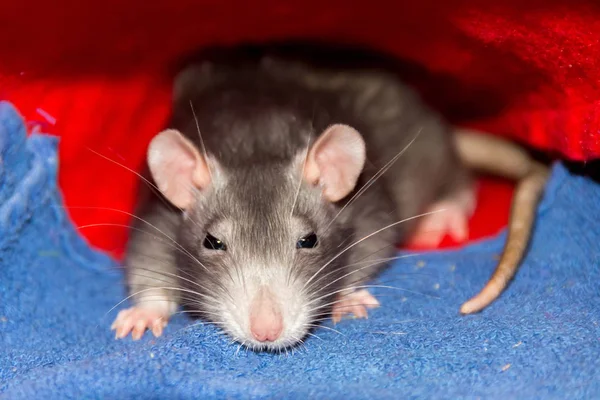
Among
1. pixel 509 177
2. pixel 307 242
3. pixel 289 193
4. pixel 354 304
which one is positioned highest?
pixel 289 193

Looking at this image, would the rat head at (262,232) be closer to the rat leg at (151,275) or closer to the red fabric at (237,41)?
the rat leg at (151,275)

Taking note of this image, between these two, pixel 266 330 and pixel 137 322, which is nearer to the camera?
pixel 266 330

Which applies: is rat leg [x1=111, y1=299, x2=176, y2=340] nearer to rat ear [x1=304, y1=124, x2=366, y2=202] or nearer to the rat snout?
the rat snout

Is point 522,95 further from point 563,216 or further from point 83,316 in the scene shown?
point 83,316

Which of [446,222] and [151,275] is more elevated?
[151,275]

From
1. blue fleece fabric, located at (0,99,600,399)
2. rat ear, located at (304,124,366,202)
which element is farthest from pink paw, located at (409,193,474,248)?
rat ear, located at (304,124,366,202)

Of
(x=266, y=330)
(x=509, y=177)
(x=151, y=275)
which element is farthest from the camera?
(x=509, y=177)

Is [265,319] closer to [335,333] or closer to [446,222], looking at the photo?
[335,333]

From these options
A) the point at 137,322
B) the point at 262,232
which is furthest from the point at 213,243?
the point at 137,322
